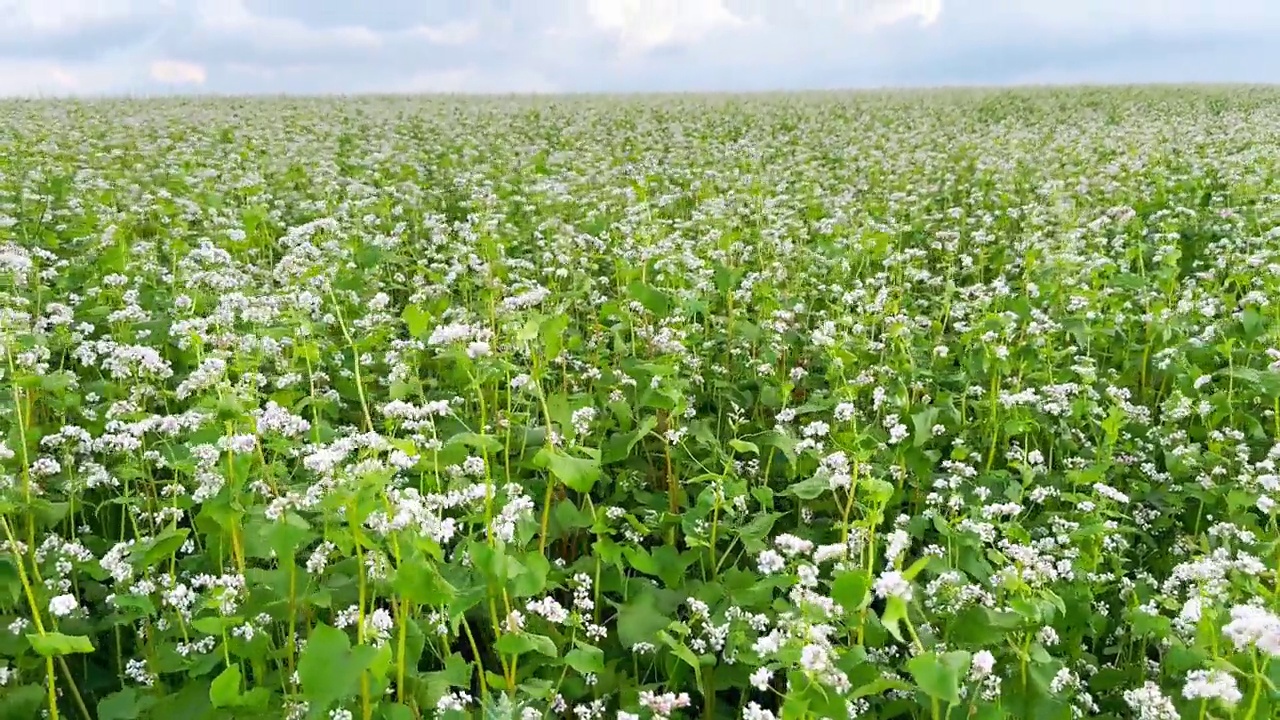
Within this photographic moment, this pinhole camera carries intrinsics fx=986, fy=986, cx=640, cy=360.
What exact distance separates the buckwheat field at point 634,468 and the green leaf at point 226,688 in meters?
0.01

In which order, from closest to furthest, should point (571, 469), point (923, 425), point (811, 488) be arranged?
point (571, 469) → point (811, 488) → point (923, 425)

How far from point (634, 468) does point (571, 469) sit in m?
1.66

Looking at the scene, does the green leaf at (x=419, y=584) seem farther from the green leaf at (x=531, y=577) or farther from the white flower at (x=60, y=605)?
the white flower at (x=60, y=605)

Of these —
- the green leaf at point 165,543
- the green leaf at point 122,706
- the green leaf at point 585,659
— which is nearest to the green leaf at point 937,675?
the green leaf at point 585,659

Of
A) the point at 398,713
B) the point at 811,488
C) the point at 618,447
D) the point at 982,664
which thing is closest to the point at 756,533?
A: the point at 811,488

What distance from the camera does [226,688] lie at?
265 cm

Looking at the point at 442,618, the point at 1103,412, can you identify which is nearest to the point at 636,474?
the point at 442,618

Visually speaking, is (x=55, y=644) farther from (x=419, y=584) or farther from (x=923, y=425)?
(x=923, y=425)

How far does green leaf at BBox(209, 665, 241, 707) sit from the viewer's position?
8.64ft

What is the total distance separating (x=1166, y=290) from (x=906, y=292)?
1.86m

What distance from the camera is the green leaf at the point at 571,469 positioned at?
10.5ft

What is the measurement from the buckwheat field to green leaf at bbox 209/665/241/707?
1 centimetres

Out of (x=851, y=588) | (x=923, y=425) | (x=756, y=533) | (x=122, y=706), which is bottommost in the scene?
(x=122, y=706)

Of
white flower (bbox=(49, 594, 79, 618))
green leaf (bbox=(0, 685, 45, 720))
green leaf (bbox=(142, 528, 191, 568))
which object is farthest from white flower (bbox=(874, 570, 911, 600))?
green leaf (bbox=(0, 685, 45, 720))
